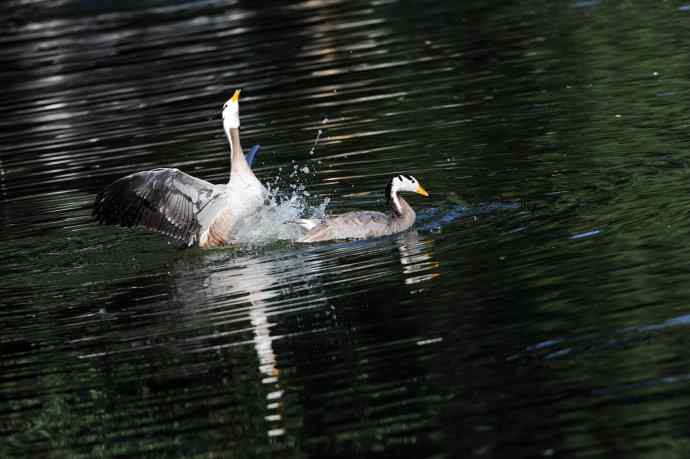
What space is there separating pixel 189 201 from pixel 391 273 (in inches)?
156

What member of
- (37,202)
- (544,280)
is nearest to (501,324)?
(544,280)

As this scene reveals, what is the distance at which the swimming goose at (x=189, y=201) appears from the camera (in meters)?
15.1

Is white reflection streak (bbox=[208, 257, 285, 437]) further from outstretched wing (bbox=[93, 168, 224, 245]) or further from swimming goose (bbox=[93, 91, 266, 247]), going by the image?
outstretched wing (bbox=[93, 168, 224, 245])

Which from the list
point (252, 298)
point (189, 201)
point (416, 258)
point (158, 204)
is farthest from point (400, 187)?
point (252, 298)

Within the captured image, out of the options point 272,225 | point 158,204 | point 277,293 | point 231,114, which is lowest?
point 272,225

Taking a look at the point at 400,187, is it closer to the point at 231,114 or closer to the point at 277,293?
the point at 231,114

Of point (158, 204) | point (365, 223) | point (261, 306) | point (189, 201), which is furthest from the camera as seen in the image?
point (158, 204)

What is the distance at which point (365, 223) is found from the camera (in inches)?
568

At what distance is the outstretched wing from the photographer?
15.6 m

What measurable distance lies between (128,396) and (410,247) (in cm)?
448

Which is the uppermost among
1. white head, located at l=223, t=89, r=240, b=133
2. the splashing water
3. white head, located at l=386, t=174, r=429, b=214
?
white head, located at l=223, t=89, r=240, b=133

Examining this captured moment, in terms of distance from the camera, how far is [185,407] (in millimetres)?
9602

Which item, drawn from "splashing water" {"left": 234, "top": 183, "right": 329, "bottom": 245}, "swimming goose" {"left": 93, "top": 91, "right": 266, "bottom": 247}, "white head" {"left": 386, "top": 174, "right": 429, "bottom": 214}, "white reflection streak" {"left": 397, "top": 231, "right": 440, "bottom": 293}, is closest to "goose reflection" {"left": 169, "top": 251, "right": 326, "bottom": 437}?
"splashing water" {"left": 234, "top": 183, "right": 329, "bottom": 245}

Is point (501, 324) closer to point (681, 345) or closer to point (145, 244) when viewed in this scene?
point (681, 345)
